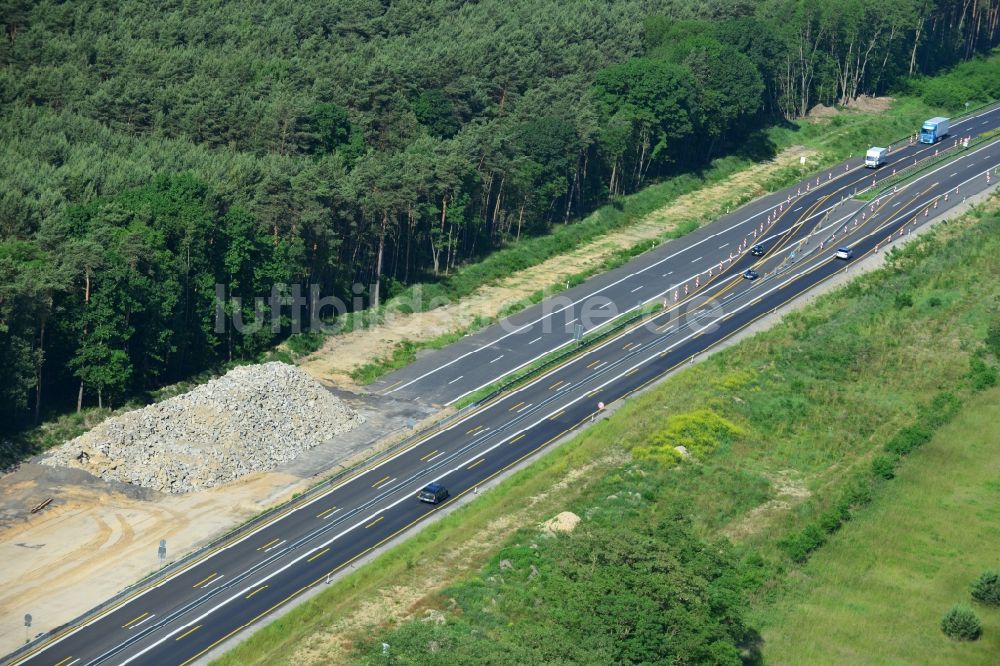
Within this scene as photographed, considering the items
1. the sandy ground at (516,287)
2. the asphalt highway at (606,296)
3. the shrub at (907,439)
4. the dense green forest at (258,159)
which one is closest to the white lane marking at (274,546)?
the dense green forest at (258,159)

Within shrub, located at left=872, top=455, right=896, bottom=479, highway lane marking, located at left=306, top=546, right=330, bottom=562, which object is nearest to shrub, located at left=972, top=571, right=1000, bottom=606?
shrub, located at left=872, top=455, right=896, bottom=479

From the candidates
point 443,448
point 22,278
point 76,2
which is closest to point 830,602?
point 443,448

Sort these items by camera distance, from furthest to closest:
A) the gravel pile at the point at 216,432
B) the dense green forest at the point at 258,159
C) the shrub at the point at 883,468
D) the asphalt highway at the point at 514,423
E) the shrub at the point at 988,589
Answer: the dense green forest at the point at 258,159 → the shrub at the point at 883,468 → the gravel pile at the point at 216,432 → the shrub at the point at 988,589 → the asphalt highway at the point at 514,423

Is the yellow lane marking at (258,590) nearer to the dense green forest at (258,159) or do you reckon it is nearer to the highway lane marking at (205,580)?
the highway lane marking at (205,580)

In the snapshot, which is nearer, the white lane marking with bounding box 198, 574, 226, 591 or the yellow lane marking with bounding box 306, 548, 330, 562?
the white lane marking with bounding box 198, 574, 226, 591

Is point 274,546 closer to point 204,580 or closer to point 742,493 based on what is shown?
point 204,580

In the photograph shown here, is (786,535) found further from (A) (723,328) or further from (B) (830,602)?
(A) (723,328)

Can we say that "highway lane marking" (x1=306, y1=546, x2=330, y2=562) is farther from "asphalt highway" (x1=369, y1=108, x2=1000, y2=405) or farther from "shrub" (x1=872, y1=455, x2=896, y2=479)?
"shrub" (x1=872, y1=455, x2=896, y2=479)
